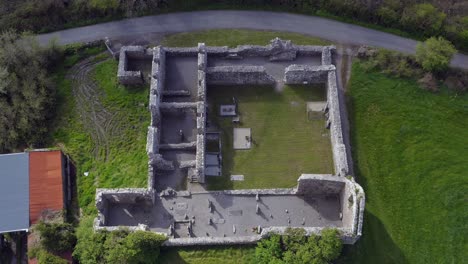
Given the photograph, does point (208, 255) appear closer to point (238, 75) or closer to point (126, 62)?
point (238, 75)

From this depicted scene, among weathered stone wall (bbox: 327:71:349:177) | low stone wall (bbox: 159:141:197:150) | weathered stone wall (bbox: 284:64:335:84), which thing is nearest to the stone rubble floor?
weathered stone wall (bbox: 327:71:349:177)

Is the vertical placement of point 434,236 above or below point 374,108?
below

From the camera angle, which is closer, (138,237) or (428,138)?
(138,237)

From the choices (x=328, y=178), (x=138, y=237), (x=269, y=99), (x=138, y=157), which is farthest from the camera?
(x=269, y=99)

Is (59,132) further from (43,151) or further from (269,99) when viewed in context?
(269,99)

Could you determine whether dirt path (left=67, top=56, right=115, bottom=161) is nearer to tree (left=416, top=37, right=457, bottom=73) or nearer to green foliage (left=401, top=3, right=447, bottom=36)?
tree (left=416, top=37, right=457, bottom=73)

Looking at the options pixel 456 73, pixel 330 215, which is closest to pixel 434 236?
pixel 330 215
